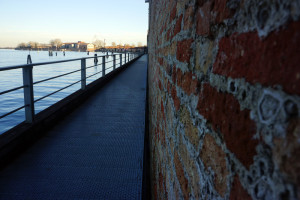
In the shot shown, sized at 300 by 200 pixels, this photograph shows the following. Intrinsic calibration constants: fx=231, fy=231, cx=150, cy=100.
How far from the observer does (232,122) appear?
1.72ft

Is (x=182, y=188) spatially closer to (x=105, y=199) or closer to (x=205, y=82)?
(x=205, y=82)

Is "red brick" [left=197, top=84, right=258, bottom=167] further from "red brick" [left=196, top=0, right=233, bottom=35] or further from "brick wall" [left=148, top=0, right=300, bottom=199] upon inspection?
"red brick" [left=196, top=0, right=233, bottom=35]

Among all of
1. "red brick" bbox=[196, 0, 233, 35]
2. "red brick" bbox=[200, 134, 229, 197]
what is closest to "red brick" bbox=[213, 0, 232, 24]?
"red brick" bbox=[196, 0, 233, 35]

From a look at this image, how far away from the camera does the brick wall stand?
0.36 m

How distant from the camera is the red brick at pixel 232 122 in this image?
455 millimetres

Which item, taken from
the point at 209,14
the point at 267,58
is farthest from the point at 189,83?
the point at 267,58

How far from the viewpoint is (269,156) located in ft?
1.30

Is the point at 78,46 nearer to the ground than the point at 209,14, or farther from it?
farther from it

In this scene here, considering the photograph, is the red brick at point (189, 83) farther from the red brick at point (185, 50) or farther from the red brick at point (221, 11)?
the red brick at point (221, 11)

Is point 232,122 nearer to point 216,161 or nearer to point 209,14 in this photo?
point 216,161

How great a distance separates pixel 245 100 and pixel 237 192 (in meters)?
0.20

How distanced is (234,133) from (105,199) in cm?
196

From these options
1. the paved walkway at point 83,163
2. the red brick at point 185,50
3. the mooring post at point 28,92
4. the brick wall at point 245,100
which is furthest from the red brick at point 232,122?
the mooring post at point 28,92

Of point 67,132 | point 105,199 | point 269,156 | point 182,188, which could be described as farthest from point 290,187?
point 67,132
